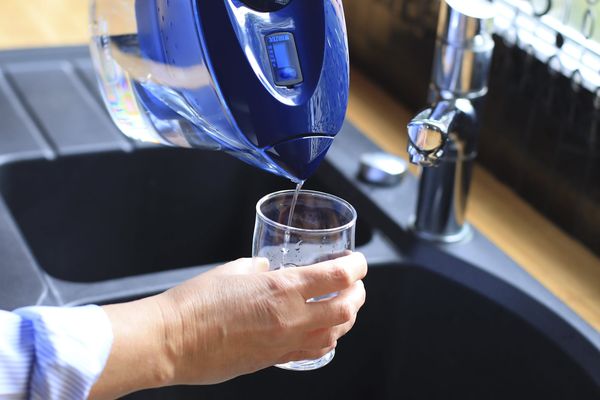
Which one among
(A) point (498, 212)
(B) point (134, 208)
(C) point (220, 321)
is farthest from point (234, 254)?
(C) point (220, 321)

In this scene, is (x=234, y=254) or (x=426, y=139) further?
(x=234, y=254)

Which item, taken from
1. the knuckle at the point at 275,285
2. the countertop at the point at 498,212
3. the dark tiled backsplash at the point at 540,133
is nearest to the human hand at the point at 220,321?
the knuckle at the point at 275,285

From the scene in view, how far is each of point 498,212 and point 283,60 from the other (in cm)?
52

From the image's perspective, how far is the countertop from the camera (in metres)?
1.00

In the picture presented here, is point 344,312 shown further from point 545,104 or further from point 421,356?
point 545,104

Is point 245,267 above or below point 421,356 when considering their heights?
above

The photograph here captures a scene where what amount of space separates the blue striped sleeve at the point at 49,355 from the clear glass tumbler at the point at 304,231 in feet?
0.53

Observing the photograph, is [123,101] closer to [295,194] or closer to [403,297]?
[295,194]

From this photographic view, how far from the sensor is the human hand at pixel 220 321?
697 mm

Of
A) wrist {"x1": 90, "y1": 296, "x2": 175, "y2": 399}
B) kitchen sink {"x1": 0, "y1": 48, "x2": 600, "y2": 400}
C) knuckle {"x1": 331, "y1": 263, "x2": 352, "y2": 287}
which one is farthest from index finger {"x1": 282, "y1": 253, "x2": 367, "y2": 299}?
kitchen sink {"x1": 0, "y1": 48, "x2": 600, "y2": 400}

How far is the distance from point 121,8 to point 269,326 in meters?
0.39

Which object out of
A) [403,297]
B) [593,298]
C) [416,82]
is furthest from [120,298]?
[416,82]

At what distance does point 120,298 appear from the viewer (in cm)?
91

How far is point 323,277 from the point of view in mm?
711
